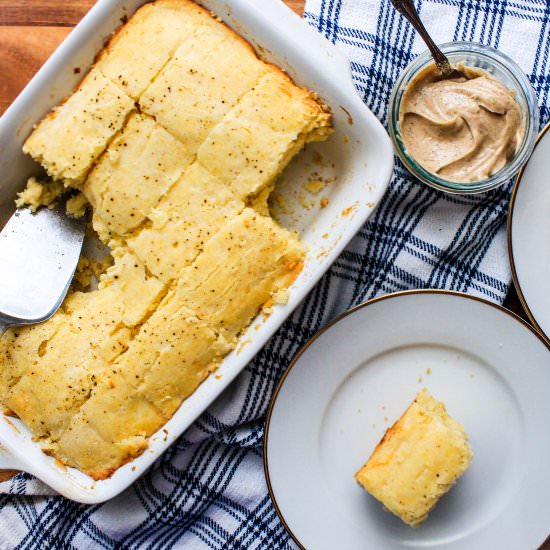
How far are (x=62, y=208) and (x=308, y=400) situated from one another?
3.24 feet

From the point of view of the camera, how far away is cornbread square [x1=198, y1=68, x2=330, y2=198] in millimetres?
1868

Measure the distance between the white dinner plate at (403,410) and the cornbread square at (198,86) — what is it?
2.46 feet

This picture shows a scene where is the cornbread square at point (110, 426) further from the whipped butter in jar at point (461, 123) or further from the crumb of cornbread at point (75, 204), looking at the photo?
the whipped butter in jar at point (461, 123)

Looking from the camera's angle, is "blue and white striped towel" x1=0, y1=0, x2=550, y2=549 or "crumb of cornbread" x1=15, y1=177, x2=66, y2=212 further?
"blue and white striped towel" x1=0, y1=0, x2=550, y2=549

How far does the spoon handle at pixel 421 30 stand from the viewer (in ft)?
6.17

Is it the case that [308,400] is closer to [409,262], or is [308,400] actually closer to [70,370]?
[409,262]

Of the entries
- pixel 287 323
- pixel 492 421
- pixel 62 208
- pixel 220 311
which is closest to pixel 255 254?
pixel 220 311

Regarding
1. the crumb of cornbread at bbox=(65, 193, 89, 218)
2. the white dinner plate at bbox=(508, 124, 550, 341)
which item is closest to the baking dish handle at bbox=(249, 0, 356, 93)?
the white dinner plate at bbox=(508, 124, 550, 341)

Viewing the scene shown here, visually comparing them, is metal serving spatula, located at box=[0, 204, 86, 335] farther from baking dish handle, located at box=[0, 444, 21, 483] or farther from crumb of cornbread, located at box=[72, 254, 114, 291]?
baking dish handle, located at box=[0, 444, 21, 483]

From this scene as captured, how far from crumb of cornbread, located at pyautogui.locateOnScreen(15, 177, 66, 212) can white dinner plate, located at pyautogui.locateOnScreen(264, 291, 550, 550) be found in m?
0.92

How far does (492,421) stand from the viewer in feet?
6.98

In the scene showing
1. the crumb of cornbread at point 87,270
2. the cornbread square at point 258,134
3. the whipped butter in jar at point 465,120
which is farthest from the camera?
the crumb of cornbread at point 87,270

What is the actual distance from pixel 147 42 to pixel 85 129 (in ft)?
1.01

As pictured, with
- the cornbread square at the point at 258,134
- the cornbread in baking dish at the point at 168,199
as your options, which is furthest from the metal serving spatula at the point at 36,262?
the cornbread square at the point at 258,134
